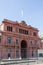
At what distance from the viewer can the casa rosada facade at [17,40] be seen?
41.4 m

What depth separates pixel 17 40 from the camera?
149ft

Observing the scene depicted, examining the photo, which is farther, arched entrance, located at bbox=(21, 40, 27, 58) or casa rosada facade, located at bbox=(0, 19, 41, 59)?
arched entrance, located at bbox=(21, 40, 27, 58)

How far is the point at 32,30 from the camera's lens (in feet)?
168

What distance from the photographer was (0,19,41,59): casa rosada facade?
4141cm

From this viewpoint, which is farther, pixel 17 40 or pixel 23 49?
pixel 23 49

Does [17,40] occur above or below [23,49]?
above

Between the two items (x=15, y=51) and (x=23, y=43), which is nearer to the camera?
(x=15, y=51)

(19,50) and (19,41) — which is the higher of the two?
(19,41)

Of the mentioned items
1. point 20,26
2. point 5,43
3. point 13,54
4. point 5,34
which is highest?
point 20,26

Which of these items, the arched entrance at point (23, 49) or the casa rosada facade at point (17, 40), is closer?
the casa rosada facade at point (17, 40)

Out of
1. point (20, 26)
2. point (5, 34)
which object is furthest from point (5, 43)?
point (20, 26)

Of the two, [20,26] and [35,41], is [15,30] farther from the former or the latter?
[35,41]

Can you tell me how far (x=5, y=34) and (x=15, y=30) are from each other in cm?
457

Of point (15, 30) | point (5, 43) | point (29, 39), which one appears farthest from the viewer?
point (29, 39)
